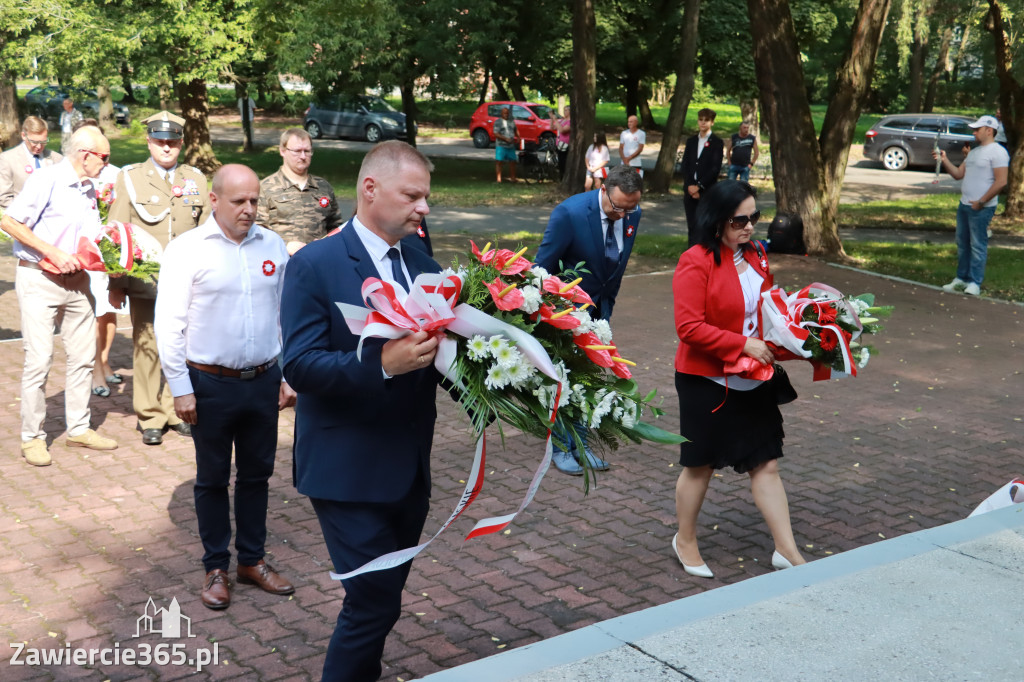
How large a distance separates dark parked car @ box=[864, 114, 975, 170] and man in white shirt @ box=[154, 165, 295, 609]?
101 ft

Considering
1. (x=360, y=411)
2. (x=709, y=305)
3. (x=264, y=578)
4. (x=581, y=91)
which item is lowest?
(x=264, y=578)

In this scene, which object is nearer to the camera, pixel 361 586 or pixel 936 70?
pixel 361 586

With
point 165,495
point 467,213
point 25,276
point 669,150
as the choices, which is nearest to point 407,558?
point 165,495

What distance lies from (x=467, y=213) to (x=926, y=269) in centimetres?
923

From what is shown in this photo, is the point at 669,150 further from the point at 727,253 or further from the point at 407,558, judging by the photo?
the point at 407,558

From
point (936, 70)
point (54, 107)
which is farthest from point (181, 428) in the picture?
point (936, 70)

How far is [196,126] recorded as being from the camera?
27875 millimetres

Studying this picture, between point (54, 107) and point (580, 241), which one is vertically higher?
point (54, 107)

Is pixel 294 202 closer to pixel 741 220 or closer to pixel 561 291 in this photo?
pixel 741 220

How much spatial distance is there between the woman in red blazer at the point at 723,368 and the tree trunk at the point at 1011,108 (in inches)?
643

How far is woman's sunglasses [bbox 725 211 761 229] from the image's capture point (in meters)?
5.02

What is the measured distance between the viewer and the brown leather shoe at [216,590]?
4.93 metres

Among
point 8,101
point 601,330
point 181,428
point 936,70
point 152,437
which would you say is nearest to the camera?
point 601,330

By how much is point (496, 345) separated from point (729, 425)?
240cm
